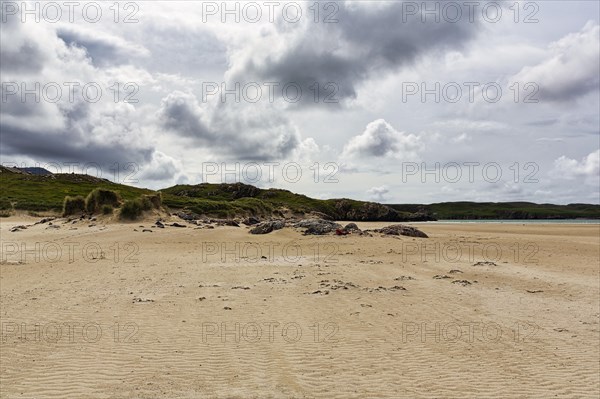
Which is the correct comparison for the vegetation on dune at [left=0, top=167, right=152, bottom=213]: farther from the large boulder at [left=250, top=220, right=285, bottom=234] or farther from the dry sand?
the dry sand

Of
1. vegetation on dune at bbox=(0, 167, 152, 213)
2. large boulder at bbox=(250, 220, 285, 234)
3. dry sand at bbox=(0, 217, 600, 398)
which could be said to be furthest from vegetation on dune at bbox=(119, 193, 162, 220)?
dry sand at bbox=(0, 217, 600, 398)

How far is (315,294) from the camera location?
56.2ft

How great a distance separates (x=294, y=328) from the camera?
12859 mm

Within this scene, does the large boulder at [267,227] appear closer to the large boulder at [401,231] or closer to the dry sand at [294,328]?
the large boulder at [401,231]

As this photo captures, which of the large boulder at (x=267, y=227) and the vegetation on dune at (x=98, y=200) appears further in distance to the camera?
the vegetation on dune at (x=98, y=200)

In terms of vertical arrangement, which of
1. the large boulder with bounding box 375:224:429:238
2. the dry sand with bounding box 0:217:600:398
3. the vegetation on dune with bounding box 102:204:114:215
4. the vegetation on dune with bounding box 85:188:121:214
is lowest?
the dry sand with bounding box 0:217:600:398

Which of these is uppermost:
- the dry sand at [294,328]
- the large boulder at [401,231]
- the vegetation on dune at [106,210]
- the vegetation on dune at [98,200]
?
the vegetation on dune at [98,200]

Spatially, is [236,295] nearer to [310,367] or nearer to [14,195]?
[310,367]

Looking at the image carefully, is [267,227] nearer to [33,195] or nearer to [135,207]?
[135,207]

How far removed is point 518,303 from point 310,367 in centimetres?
1066

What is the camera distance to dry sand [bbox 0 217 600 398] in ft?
30.6

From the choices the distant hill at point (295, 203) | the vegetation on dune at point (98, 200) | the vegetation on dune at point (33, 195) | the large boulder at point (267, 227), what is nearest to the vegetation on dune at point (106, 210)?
the vegetation on dune at point (98, 200)

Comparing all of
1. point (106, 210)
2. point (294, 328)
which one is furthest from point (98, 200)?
point (294, 328)

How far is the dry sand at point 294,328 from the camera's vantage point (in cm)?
931
